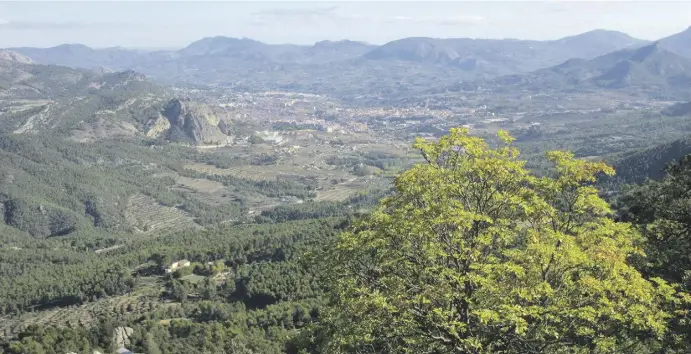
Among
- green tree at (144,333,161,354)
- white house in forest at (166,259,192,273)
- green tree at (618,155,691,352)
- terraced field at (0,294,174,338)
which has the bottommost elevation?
terraced field at (0,294,174,338)

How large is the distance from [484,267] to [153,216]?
589 ft

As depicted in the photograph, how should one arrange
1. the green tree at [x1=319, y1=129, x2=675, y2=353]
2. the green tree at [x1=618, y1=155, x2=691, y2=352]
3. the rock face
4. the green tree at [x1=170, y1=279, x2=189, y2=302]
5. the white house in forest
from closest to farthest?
1. the green tree at [x1=319, y1=129, x2=675, y2=353]
2. the green tree at [x1=618, y1=155, x2=691, y2=352]
3. the rock face
4. the green tree at [x1=170, y1=279, x2=189, y2=302]
5. the white house in forest

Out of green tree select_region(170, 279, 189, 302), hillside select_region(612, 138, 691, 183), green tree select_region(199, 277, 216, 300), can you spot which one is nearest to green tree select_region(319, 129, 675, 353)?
green tree select_region(199, 277, 216, 300)

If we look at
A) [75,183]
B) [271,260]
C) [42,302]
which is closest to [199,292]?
[271,260]

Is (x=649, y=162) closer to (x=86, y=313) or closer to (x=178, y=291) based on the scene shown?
(x=178, y=291)

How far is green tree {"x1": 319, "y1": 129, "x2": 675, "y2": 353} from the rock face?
154 ft

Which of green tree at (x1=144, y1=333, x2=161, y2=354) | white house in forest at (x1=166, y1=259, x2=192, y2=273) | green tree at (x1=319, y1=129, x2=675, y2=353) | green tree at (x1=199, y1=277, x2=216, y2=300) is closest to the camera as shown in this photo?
green tree at (x1=319, y1=129, x2=675, y2=353)

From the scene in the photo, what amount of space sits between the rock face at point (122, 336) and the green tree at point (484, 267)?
4692 centimetres

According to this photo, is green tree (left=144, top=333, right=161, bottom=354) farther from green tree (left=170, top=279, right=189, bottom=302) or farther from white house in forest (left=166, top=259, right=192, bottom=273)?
white house in forest (left=166, top=259, right=192, bottom=273)

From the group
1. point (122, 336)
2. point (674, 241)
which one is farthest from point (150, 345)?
point (674, 241)

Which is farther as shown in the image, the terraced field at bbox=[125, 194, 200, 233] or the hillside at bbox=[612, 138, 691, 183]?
the terraced field at bbox=[125, 194, 200, 233]

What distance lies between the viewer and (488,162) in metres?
14.8

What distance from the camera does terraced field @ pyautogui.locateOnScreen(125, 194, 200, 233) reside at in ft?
553

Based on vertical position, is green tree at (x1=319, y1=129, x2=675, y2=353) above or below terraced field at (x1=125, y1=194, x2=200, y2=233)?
above
